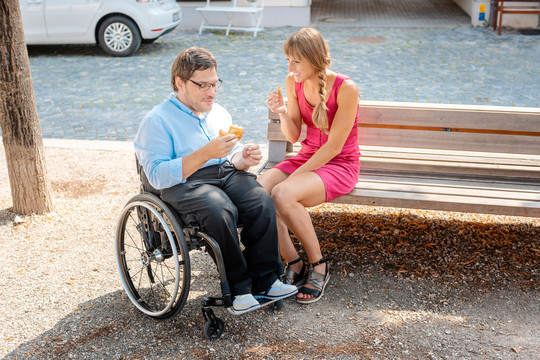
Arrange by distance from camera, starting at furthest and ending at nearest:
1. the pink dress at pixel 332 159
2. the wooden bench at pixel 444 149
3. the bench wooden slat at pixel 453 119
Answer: the bench wooden slat at pixel 453 119, the wooden bench at pixel 444 149, the pink dress at pixel 332 159

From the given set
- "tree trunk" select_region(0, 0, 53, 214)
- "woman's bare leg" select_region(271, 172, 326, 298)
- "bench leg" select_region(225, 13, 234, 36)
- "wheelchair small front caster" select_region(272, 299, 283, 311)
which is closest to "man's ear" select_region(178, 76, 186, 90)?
"woman's bare leg" select_region(271, 172, 326, 298)

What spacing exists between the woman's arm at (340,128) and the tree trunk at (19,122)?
2279mm

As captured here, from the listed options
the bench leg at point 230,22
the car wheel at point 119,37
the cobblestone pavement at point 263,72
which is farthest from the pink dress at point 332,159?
the bench leg at point 230,22

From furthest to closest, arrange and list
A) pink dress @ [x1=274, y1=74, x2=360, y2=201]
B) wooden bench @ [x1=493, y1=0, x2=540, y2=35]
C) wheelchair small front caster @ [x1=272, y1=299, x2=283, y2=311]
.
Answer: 1. wooden bench @ [x1=493, y1=0, x2=540, y2=35]
2. pink dress @ [x1=274, y1=74, x2=360, y2=201]
3. wheelchair small front caster @ [x1=272, y1=299, x2=283, y2=311]

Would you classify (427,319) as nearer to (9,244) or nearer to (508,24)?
(9,244)

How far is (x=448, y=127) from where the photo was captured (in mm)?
4590

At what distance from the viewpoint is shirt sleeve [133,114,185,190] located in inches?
140

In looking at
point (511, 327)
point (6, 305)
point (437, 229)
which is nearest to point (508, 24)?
point (437, 229)

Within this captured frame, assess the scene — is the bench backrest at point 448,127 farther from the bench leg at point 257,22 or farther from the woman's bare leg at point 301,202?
the bench leg at point 257,22

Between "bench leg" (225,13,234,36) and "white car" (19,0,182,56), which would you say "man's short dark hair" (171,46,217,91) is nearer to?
"white car" (19,0,182,56)

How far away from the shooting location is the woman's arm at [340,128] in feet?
13.3

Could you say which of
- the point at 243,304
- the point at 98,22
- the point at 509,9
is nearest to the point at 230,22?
the point at 98,22

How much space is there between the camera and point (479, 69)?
413 inches

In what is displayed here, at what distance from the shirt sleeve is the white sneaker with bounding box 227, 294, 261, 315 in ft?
2.45
